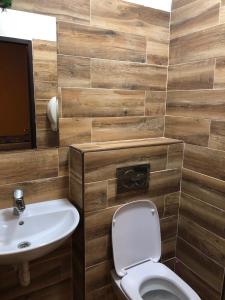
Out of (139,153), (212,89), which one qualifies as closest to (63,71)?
(139,153)

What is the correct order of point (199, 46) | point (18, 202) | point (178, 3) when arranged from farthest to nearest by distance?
1. point (178, 3)
2. point (199, 46)
3. point (18, 202)

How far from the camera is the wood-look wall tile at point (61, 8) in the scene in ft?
4.12

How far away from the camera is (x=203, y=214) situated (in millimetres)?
1610

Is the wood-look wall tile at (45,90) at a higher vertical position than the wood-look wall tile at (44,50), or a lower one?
lower

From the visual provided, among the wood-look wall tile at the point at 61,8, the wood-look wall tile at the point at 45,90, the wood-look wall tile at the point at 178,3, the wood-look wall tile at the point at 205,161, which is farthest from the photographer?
the wood-look wall tile at the point at 178,3

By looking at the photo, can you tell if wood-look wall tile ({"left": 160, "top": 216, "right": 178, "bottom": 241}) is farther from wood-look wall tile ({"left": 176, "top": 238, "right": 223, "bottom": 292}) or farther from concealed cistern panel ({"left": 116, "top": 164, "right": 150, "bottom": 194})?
concealed cistern panel ({"left": 116, "top": 164, "right": 150, "bottom": 194})

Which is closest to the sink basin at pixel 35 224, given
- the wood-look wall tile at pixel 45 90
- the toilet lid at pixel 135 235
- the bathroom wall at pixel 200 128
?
the toilet lid at pixel 135 235

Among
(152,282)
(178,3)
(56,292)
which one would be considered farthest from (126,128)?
(56,292)

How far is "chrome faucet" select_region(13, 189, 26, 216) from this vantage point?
1.29m

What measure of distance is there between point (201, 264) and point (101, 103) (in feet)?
4.25

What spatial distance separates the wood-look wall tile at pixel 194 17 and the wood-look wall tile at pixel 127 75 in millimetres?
279

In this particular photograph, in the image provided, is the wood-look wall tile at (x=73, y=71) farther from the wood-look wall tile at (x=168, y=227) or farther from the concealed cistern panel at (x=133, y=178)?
the wood-look wall tile at (x=168, y=227)

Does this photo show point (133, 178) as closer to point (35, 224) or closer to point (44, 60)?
point (35, 224)

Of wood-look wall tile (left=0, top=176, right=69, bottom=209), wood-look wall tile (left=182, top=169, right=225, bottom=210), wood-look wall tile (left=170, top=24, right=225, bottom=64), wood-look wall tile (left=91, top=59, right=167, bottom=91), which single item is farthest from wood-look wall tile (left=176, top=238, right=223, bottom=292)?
wood-look wall tile (left=170, top=24, right=225, bottom=64)
